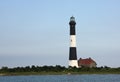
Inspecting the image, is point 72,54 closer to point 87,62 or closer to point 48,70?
point 48,70

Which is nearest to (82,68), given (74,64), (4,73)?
(74,64)

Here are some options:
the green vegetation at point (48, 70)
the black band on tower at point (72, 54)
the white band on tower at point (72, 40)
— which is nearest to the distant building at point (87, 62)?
the green vegetation at point (48, 70)

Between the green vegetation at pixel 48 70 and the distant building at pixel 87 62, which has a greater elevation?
the distant building at pixel 87 62

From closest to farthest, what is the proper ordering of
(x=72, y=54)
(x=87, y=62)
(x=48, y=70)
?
(x=72, y=54) → (x=48, y=70) → (x=87, y=62)

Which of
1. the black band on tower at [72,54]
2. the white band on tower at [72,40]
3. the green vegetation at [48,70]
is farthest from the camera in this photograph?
the green vegetation at [48,70]

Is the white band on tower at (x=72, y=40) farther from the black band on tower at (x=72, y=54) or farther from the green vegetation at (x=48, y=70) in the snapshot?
the green vegetation at (x=48, y=70)

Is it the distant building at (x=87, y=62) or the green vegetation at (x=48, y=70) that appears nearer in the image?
the green vegetation at (x=48, y=70)

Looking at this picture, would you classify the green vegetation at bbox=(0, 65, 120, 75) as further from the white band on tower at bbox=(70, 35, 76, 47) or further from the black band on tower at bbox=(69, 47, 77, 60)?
the white band on tower at bbox=(70, 35, 76, 47)

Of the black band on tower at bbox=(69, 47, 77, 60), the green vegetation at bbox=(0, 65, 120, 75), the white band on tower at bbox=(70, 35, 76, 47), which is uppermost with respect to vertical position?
the white band on tower at bbox=(70, 35, 76, 47)

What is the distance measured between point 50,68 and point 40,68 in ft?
5.74

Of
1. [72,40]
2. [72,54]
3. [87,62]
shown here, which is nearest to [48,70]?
[72,54]

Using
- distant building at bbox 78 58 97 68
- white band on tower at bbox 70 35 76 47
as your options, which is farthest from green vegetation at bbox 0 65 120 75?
distant building at bbox 78 58 97 68

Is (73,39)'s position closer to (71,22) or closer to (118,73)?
(71,22)

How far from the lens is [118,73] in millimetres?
95750
